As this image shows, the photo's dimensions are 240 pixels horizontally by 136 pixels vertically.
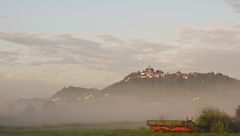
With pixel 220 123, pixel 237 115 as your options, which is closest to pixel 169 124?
pixel 220 123

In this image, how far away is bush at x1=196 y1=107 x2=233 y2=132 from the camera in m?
113

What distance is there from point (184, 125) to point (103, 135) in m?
31.4

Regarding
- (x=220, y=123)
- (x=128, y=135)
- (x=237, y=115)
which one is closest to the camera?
(x=128, y=135)

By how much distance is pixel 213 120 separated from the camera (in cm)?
11538

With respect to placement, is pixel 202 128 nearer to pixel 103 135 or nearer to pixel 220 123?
pixel 220 123

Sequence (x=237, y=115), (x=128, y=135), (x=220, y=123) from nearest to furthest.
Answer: (x=128, y=135) → (x=220, y=123) → (x=237, y=115)

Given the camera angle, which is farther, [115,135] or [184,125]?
[184,125]

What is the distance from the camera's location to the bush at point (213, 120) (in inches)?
4461

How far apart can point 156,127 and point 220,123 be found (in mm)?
17251

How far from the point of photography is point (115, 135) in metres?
89.9

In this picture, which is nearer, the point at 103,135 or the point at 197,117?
the point at 103,135

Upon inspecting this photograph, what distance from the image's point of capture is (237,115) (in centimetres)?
13250

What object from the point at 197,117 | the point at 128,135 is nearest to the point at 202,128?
the point at 197,117

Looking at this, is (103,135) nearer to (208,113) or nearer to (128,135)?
(128,135)
